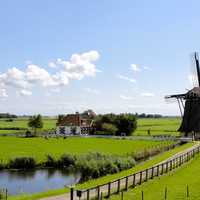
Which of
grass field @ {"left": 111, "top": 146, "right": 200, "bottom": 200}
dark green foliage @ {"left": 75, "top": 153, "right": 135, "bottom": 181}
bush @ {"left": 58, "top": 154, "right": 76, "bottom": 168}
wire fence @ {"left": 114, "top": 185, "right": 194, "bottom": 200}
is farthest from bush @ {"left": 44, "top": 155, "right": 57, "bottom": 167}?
wire fence @ {"left": 114, "top": 185, "right": 194, "bottom": 200}

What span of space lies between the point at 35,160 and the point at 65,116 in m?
63.5

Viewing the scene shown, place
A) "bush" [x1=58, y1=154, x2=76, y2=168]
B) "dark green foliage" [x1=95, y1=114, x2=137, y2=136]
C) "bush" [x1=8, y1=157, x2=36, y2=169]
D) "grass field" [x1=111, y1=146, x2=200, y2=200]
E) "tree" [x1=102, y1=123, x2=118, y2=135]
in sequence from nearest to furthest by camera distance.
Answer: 1. "grass field" [x1=111, y1=146, x2=200, y2=200]
2. "bush" [x1=8, y1=157, x2=36, y2=169]
3. "bush" [x1=58, y1=154, x2=76, y2=168]
4. "dark green foliage" [x1=95, y1=114, x2=137, y2=136]
5. "tree" [x1=102, y1=123, x2=118, y2=135]

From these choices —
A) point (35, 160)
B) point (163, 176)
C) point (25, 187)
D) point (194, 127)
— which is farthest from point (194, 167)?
point (194, 127)

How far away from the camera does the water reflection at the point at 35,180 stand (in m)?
37.4

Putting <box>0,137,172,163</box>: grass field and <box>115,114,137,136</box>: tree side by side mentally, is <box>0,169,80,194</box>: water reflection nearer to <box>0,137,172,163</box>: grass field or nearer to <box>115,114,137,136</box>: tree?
<box>0,137,172,163</box>: grass field

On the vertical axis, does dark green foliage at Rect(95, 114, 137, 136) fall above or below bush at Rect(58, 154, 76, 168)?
above

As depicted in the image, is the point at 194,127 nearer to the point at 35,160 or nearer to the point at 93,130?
the point at 35,160

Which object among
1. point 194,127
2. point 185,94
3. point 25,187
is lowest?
point 25,187

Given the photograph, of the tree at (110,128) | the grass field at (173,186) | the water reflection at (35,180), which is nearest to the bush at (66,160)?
the water reflection at (35,180)

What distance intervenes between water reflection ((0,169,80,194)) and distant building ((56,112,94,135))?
60315 mm

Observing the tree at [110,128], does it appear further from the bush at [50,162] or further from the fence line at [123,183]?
the fence line at [123,183]

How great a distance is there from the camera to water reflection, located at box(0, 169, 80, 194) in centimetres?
3738

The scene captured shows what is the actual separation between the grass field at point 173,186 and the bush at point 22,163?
17458mm

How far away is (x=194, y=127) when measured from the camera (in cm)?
7012
